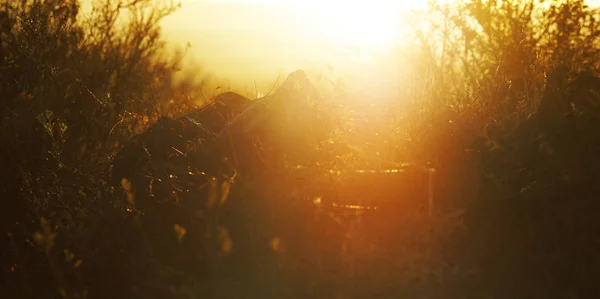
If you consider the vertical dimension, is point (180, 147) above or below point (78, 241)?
above

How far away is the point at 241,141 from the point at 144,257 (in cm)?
104

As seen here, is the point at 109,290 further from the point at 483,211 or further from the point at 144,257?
the point at 483,211

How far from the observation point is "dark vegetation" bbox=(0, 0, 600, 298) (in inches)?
164

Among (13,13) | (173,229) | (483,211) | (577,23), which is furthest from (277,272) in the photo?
(13,13)

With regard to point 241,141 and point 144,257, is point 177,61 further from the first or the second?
point 144,257

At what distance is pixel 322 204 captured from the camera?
454cm

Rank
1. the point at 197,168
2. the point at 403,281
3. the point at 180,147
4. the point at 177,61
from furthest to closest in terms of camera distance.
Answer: the point at 177,61 → the point at 180,147 → the point at 197,168 → the point at 403,281

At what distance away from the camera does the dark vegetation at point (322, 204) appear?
4176 mm

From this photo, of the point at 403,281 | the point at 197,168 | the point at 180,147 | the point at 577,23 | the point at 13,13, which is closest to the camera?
the point at 403,281

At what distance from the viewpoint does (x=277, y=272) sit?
171 inches

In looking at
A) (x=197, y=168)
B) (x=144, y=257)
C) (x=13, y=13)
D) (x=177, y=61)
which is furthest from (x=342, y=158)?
(x=177, y=61)

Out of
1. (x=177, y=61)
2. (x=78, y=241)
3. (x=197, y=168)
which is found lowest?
(x=78, y=241)

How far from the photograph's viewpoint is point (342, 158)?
191 inches

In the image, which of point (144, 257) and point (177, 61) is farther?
point (177, 61)
